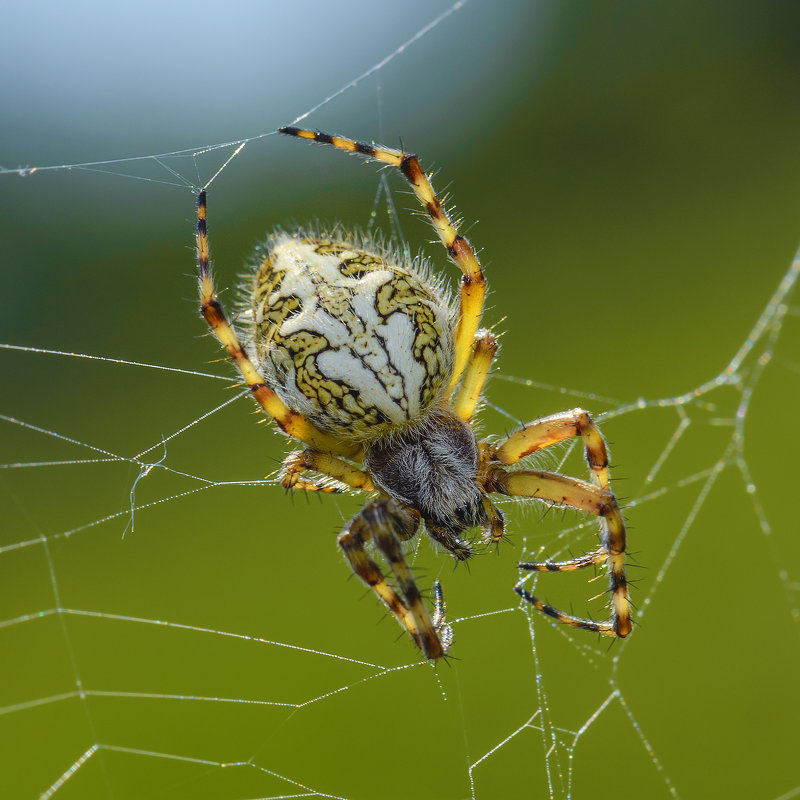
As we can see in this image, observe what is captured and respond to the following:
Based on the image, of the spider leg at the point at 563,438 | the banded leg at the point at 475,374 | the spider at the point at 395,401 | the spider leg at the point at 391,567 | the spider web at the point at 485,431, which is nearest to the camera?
the spider leg at the point at 391,567

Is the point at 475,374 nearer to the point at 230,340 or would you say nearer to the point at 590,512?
the point at 590,512

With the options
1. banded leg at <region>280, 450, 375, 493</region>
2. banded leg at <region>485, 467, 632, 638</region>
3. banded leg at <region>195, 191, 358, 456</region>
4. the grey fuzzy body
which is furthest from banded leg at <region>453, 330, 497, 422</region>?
banded leg at <region>195, 191, 358, 456</region>

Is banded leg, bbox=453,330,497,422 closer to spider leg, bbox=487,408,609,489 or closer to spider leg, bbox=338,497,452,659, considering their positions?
spider leg, bbox=487,408,609,489

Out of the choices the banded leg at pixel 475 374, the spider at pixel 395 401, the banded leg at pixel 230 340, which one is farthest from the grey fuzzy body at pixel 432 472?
the banded leg at pixel 230 340

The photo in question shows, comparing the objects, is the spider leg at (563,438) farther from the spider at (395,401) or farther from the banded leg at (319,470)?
the banded leg at (319,470)

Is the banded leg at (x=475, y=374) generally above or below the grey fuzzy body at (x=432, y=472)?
above

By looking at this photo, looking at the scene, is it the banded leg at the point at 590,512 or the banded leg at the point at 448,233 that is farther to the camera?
the banded leg at the point at 448,233

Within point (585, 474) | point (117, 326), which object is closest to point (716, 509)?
point (585, 474)
